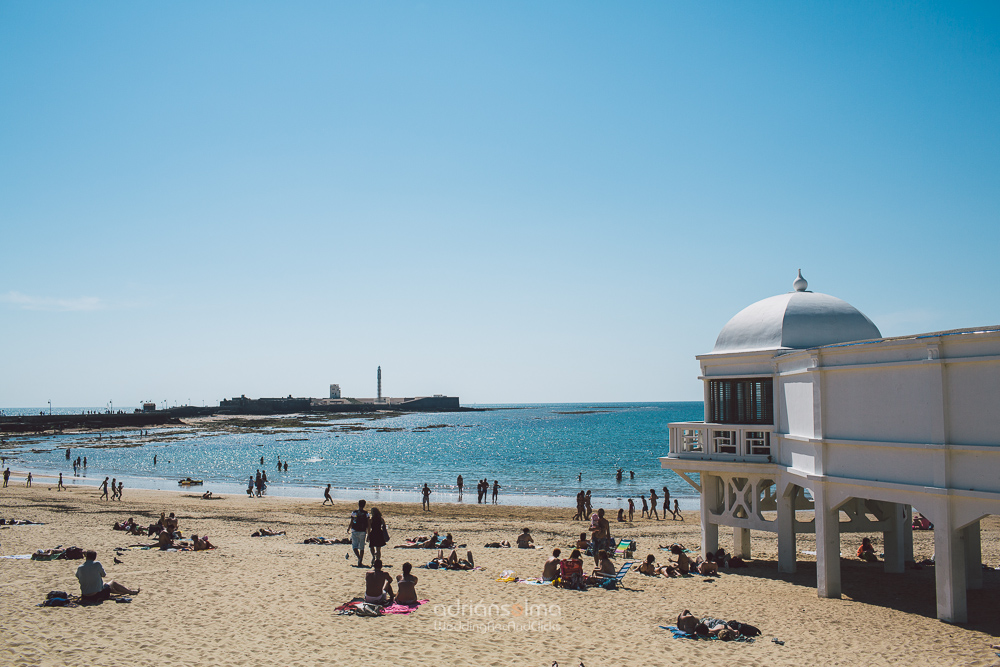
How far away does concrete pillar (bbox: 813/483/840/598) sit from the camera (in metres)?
13.0

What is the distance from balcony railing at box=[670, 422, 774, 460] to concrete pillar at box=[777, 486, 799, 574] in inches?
41.3

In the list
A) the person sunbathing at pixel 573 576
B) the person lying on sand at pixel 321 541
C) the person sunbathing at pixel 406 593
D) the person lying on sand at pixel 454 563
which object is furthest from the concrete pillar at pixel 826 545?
the person lying on sand at pixel 321 541

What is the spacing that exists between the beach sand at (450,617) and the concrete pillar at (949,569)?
267 mm

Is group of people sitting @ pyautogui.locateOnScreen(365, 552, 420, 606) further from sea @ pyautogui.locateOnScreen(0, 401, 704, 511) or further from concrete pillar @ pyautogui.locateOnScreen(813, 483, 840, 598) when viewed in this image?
sea @ pyautogui.locateOnScreen(0, 401, 704, 511)

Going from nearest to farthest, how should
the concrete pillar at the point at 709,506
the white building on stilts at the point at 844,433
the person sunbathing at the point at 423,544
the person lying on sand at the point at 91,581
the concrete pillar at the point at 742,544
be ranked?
the white building on stilts at the point at 844,433, the person lying on sand at the point at 91,581, the concrete pillar at the point at 709,506, the concrete pillar at the point at 742,544, the person sunbathing at the point at 423,544

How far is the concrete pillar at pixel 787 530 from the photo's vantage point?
51.4ft

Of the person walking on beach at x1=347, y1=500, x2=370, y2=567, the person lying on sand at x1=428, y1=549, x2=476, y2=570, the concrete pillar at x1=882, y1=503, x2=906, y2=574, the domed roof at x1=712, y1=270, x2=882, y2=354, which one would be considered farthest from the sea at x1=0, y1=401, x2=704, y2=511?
the person walking on beach at x1=347, y1=500, x2=370, y2=567

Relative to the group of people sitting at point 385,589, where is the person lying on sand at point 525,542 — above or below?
below

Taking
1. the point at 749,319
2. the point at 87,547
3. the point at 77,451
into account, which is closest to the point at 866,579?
the point at 749,319

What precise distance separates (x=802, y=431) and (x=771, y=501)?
4.18 meters

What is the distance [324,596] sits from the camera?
13.1 metres

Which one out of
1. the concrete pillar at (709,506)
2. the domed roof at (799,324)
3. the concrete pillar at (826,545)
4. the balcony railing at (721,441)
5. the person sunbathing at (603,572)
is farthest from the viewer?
the concrete pillar at (709,506)

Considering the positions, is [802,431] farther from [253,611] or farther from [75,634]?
[75,634]

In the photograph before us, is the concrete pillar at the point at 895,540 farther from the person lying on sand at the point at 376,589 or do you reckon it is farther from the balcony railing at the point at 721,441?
the person lying on sand at the point at 376,589
